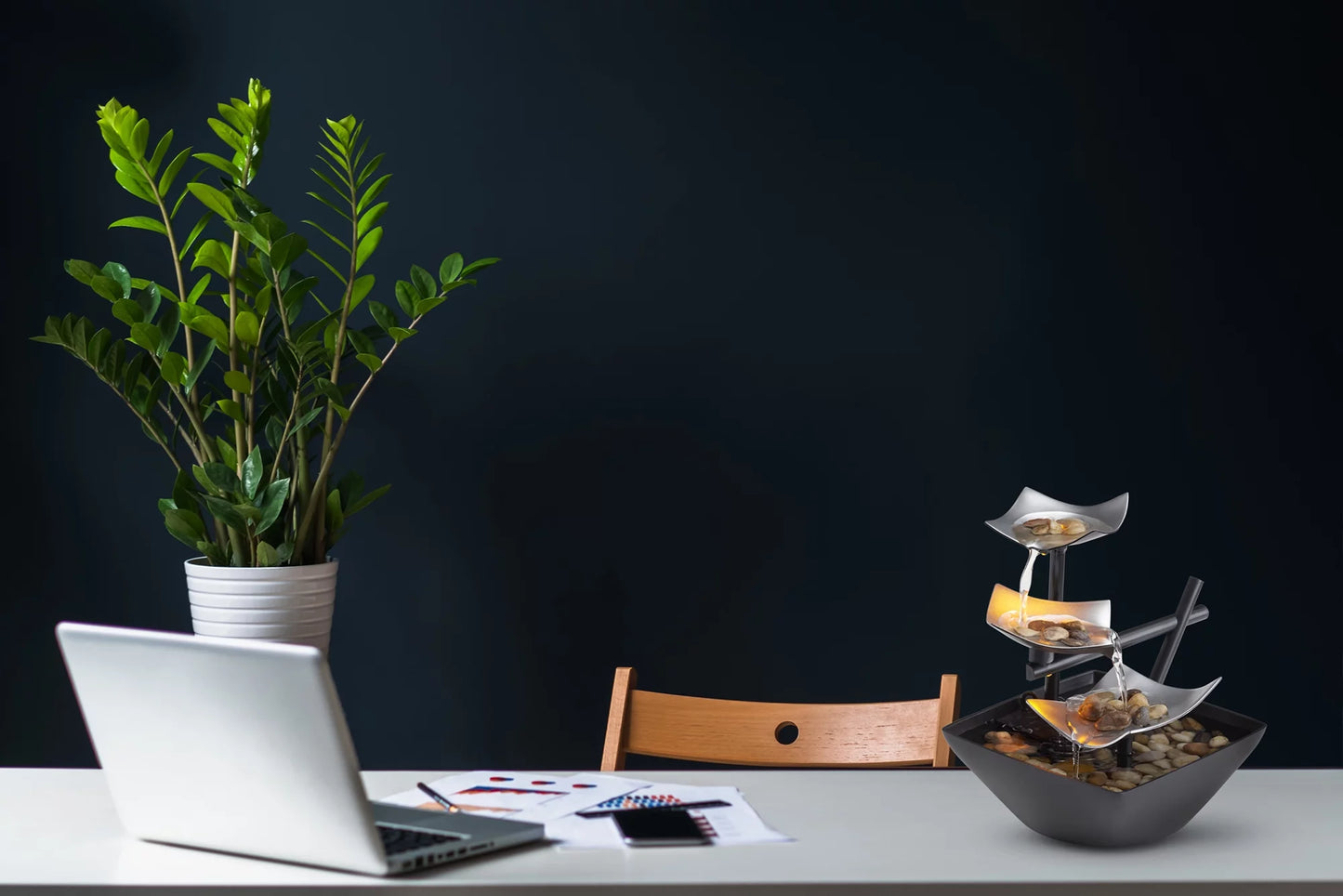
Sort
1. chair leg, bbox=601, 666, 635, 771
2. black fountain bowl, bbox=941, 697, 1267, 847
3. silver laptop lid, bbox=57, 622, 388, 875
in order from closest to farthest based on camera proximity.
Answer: silver laptop lid, bbox=57, 622, 388, 875, black fountain bowl, bbox=941, 697, 1267, 847, chair leg, bbox=601, 666, 635, 771

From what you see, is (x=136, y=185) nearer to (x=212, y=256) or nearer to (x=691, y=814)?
(x=212, y=256)

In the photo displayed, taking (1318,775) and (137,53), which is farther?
(137,53)

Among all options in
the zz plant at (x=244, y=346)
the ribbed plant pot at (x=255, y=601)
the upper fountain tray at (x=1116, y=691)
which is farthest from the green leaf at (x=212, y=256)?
the upper fountain tray at (x=1116, y=691)

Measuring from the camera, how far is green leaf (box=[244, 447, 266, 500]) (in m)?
2.22

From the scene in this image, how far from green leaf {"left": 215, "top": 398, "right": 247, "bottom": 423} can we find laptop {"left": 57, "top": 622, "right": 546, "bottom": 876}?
4.05ft

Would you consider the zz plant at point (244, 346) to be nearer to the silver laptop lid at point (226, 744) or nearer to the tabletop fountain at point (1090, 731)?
the silver laptop lid at point (226, 744)

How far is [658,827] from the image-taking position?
1150 mm

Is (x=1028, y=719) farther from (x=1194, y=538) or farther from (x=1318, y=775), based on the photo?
(x=1194, y=538)

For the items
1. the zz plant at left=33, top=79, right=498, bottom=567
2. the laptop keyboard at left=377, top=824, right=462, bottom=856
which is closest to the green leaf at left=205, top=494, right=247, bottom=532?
the zz plant at left=33, top=79, right=498, bottom=567

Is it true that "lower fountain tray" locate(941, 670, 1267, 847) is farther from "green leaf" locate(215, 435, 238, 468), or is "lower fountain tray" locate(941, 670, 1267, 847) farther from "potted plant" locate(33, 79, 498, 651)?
"green leaf" locate(215, 435, 238, 468)

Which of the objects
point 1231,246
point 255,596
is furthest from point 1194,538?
point 255,596

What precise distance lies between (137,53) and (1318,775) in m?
2.63

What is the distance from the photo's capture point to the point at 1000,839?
1.13 m

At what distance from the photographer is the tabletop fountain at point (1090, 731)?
3.54 feet
